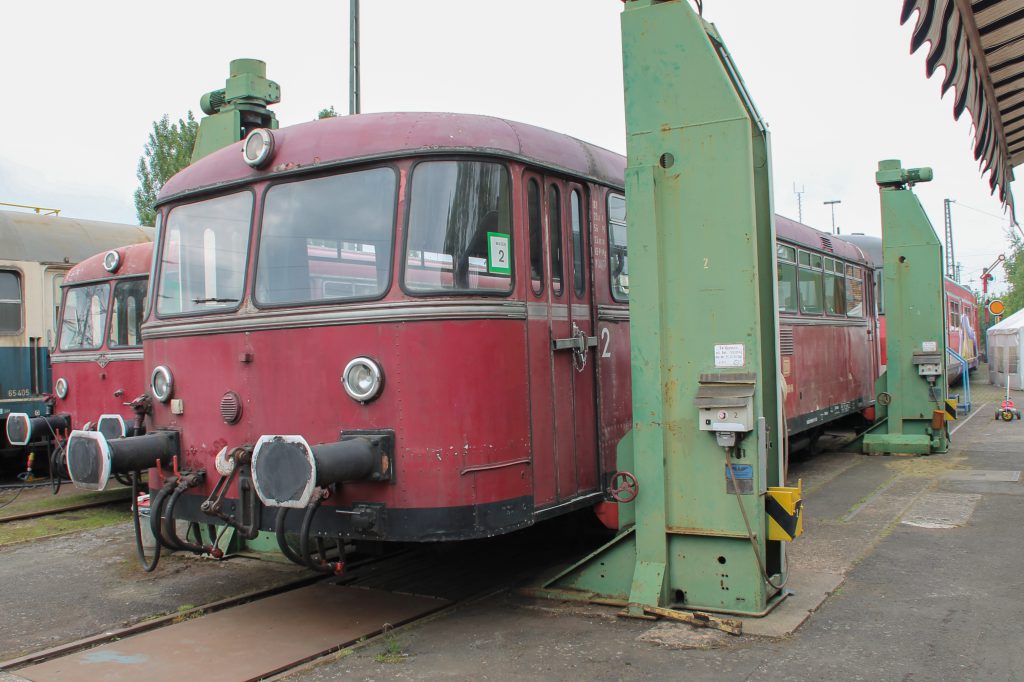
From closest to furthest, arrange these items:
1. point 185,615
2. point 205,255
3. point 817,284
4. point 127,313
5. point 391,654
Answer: point 391,654
point 185,615
point 205,255
point 127,313
point 817,284

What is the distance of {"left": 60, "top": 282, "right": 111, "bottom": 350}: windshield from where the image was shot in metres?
10.9

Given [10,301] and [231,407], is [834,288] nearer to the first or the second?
[231,407]

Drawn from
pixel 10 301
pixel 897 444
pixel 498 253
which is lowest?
pixel 897 444

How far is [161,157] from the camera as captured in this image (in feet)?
109

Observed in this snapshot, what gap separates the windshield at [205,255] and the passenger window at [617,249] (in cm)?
262

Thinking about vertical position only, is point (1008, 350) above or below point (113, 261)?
below

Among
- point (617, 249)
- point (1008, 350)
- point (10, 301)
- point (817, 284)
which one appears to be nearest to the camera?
point (617, 249)

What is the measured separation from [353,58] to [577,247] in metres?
A: 6.46

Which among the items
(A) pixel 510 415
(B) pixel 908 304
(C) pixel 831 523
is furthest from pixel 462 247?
(B) pixel 908 304

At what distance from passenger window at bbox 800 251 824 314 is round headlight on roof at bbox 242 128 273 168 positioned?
8274 millimetres

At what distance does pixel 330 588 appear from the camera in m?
6.59

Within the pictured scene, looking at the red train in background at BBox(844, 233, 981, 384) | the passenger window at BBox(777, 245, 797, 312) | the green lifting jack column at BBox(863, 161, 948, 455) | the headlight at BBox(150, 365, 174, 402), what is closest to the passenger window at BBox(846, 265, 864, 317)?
the green lifting jack column at BBox(863, 161, 948, 455)

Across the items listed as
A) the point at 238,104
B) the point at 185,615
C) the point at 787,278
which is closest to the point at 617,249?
the point at 185,615

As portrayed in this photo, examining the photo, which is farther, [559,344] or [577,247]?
[577,247]
